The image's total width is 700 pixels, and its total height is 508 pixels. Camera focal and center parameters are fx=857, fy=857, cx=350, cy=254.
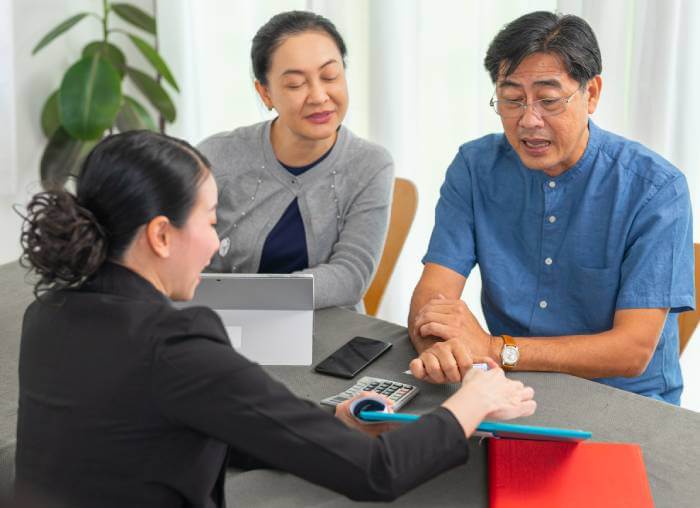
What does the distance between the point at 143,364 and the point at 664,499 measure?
74 cm

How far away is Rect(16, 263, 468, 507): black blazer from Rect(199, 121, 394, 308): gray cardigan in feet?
3.54

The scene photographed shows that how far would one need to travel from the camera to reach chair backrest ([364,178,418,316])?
8.25ft

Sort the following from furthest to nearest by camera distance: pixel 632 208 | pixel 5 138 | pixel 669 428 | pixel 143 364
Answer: pixel 5 138 → pixel 632 208 → pixel 669 428 → pixel 143 364

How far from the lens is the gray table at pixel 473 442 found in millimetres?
1219

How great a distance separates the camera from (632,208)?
5.85 ft

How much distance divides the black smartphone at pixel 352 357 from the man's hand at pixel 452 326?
0.09m

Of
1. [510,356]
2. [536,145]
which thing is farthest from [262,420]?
[536,145]

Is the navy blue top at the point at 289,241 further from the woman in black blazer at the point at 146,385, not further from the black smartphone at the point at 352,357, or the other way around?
the woman in black blazer at the point at 146,385

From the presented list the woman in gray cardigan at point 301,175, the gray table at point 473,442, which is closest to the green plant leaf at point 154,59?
the woman in gray cardigan at point 301,175

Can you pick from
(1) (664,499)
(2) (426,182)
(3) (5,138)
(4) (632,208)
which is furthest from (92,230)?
(3) (5,138)

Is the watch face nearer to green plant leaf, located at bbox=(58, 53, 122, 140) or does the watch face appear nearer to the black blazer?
the black blazer

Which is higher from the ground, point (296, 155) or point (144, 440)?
point (296, 155)

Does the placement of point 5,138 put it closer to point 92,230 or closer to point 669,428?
point 92,230

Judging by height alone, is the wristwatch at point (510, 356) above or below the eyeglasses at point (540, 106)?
below
